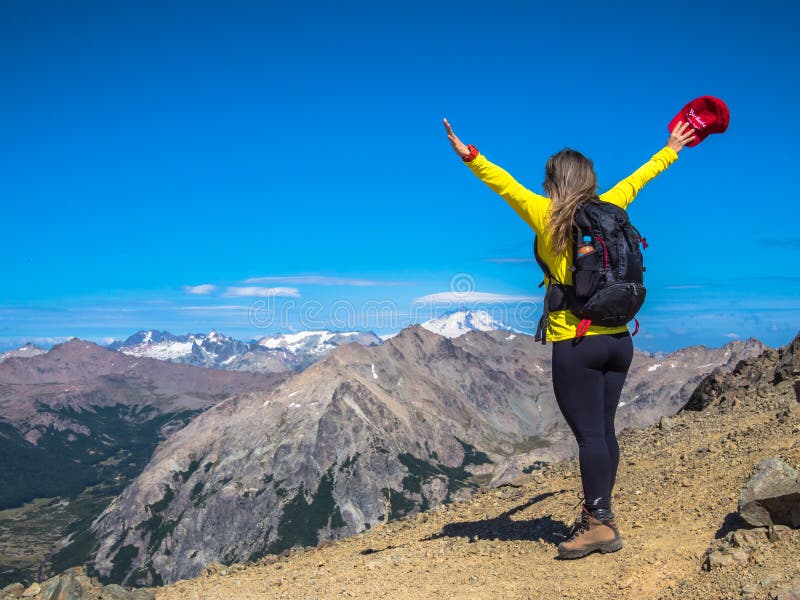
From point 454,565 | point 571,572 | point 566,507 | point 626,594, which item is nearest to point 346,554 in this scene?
point 454,565

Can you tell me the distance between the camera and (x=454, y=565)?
11516 millimetres

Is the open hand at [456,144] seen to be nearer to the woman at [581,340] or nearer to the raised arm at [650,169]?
the woman at [581,340]

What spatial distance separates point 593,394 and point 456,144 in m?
4.19

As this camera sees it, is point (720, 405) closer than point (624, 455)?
No

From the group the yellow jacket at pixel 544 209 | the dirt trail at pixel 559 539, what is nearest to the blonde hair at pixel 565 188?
the yellow jacket at pixel 544 209

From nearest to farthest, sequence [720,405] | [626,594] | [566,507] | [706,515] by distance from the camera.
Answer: [626,594] → [706,515] → [566,507] → [720,405]

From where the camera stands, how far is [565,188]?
9500 mm

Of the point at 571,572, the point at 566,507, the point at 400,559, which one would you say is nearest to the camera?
the point at 571,572

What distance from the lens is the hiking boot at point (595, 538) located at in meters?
10.2

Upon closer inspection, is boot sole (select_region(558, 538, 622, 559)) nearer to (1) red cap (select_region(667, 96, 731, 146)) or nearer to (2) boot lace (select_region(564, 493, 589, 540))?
(2) boot lace (select_region(564, 493, 589, 540))

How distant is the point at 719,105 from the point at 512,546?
26.8 ft

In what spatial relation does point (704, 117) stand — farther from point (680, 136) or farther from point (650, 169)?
point (650, 169)

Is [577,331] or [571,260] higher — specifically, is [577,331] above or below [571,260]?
below

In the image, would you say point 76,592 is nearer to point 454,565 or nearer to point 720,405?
point 454,565
